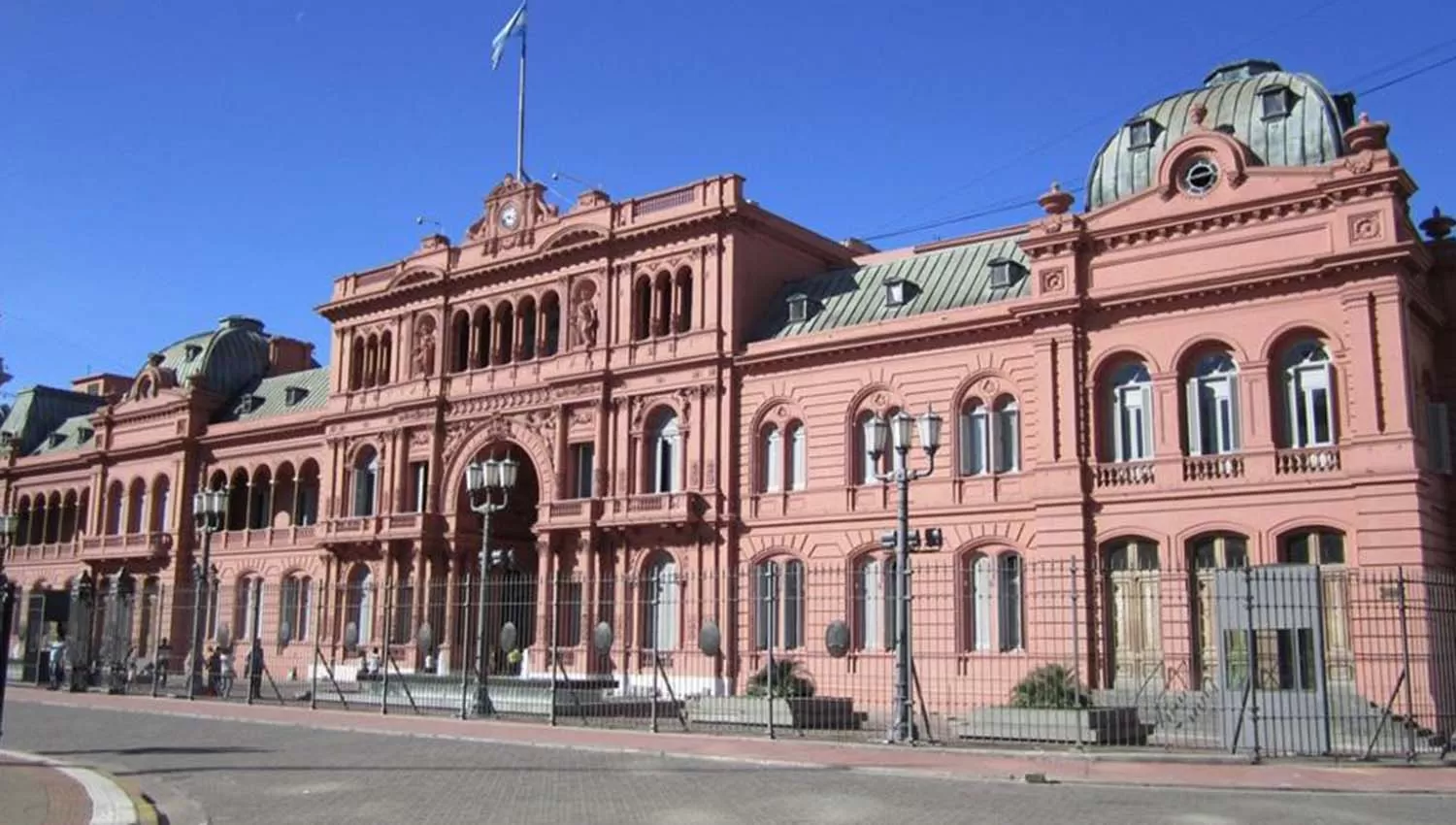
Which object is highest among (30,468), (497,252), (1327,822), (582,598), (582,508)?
(497,252)

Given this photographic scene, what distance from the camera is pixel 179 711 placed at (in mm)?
32656

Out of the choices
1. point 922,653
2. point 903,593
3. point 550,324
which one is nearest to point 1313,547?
point 922,653

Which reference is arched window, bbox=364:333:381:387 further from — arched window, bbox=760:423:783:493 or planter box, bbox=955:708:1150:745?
planter box, bbox=955:708:1150:745

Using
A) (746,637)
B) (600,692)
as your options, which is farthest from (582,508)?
(600,692)

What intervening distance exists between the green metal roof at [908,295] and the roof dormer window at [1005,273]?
0.07 metres

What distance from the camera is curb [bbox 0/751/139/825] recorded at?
46.8 ft

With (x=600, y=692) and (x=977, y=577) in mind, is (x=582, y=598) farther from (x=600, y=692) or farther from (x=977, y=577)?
(x=977, y=577)

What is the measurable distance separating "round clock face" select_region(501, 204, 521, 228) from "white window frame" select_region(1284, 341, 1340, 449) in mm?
25835

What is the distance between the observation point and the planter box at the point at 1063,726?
2333 cm

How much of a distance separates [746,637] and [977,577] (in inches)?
286

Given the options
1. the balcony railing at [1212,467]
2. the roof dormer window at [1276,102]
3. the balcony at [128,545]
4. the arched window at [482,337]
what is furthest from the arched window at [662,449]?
the balcony at [128,545]

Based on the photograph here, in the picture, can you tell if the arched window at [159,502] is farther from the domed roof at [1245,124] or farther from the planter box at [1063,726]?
the planter box at [1063,726]

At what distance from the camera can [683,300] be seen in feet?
140

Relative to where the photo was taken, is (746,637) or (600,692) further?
(746,637)
